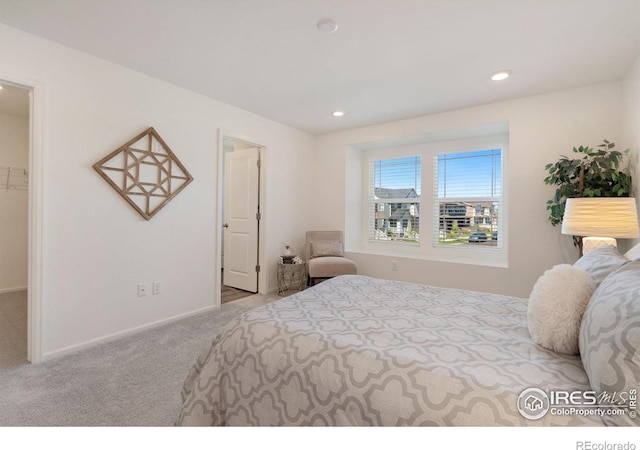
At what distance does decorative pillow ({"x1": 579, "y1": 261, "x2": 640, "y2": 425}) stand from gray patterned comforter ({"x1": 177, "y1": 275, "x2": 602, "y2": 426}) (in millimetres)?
86

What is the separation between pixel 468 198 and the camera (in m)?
3.90

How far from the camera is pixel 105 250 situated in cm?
246

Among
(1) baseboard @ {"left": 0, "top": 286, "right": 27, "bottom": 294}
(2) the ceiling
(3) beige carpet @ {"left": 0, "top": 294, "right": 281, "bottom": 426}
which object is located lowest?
(3) beige carpet @ {"left": 0, "top": 294, "right": 281, "bottom": 426}

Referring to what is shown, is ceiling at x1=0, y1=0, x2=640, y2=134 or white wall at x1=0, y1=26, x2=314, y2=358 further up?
ceiling at x1=0, y1=0, x2=640, y2=134

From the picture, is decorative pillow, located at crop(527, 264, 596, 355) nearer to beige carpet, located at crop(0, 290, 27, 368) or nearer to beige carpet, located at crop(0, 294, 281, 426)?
beige carpet, located at crop(0, 294, 281, 426)

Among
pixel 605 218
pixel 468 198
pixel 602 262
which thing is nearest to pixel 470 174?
pixel 468 198

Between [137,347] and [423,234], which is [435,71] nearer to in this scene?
[423,234]

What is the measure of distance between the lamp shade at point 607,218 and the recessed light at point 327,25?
7.13ft

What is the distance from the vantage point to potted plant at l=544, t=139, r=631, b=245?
2416mm

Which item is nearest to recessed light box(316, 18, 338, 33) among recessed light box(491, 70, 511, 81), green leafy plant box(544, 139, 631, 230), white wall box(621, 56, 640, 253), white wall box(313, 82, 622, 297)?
recessed light box(491, 70, 511, 81)

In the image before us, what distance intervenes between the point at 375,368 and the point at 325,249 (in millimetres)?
3164

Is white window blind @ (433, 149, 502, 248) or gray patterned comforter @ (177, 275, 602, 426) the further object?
white window blind @ (433, 149, 502, 248)

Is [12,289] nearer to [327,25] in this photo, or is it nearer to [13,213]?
[13,213]

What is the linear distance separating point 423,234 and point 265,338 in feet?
11.4
